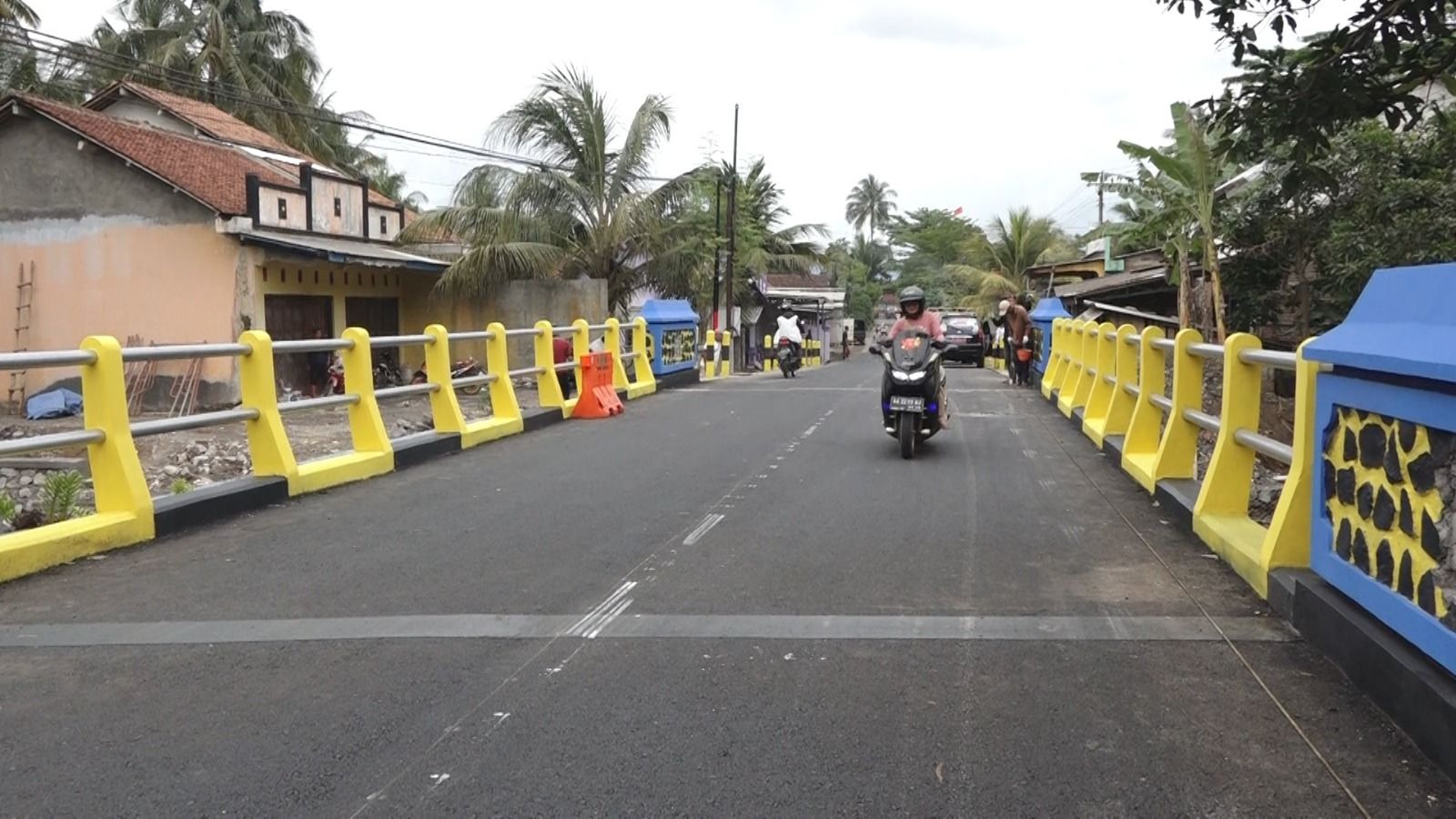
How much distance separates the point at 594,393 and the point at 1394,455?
38.1 feet

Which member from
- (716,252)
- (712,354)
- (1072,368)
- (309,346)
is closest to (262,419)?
(309,346)

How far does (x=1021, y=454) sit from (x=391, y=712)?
805 cm

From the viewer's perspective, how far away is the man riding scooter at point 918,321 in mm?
11344

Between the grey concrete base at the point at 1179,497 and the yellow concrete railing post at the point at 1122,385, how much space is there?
2986 mm

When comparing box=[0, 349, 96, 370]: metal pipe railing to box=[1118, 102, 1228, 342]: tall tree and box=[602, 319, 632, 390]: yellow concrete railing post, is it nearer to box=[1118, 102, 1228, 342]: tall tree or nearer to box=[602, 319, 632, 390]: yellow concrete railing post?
box=[602, 319, 632, 390]: yellow concrete railing post

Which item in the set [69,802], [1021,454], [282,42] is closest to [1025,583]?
[69,802]

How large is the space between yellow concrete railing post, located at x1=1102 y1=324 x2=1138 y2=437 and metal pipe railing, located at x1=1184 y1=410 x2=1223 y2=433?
2.96 m

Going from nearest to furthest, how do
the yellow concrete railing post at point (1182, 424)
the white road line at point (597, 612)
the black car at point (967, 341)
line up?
the white road line at point (597, 612) < the yellow concrete railing post at point (1182, 424) < the black car at point (967, 341)

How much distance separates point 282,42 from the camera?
40250 millimetres

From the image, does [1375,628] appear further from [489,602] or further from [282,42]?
[282,42]

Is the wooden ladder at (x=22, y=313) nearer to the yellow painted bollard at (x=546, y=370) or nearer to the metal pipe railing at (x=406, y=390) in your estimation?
the yellow painted bollard at (x=546, y=370)

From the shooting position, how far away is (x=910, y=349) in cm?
1105

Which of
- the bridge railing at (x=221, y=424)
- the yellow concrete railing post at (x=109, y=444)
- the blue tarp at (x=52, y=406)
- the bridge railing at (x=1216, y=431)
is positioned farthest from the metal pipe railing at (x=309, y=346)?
the blue tarp at (x=52, y=406)

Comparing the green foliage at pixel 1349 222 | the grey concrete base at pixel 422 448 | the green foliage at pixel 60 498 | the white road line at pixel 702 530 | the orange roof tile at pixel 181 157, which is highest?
the orange roof tile at pixel 181 157
